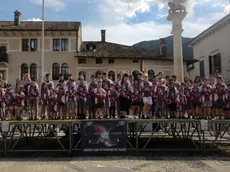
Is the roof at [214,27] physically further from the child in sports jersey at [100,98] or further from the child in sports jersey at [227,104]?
the child in sports jersey at [100,98]

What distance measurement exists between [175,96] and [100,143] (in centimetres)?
380

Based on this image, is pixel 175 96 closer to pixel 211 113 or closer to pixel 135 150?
pixel 211 113

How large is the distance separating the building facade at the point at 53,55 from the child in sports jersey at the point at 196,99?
77.5 feet

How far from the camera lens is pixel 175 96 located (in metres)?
11.6

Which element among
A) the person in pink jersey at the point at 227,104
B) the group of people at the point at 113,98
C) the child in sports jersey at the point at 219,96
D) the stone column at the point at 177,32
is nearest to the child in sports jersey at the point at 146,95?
the group of people at the point at 113,98

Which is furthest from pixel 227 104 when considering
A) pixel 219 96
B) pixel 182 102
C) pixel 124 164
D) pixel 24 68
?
Result: pixel 24 68

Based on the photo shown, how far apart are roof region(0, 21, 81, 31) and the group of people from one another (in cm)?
2351

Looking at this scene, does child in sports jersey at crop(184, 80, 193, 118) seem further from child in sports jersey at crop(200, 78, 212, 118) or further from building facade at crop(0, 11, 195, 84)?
building facade at crop(0, 11, 195, 84)

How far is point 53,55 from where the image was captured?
3472 centimetres

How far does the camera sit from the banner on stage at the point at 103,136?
10203 millimetres

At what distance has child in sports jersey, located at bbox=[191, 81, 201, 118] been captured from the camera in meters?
11.7

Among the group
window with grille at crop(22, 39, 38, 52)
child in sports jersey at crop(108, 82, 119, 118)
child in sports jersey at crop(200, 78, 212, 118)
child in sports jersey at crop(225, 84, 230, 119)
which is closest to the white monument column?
child in sports jersey at crop(200, 78, 212, 118)

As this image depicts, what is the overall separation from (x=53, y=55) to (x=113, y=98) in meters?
25.0

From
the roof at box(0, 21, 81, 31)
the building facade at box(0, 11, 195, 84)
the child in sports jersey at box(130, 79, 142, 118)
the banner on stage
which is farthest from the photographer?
the building facade at box(0, 11, 195, 84)
